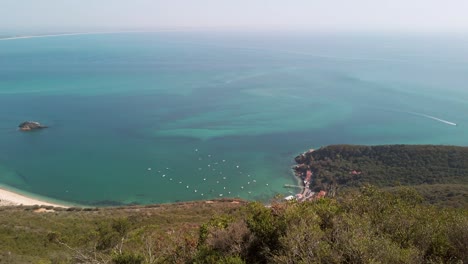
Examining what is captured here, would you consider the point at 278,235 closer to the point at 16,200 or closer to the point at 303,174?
the point at 16,200

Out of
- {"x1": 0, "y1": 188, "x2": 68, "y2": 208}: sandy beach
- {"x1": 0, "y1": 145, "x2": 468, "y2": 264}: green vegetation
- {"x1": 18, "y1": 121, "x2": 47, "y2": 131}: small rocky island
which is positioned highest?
{"x1": 0, "y1": 145, "x2": 468, "y2": 264}: green vegetation

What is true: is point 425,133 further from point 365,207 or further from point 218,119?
point 365,207

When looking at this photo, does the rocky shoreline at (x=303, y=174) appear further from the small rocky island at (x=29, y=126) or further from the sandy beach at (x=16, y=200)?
the small rocky island at (x=29, y=126)

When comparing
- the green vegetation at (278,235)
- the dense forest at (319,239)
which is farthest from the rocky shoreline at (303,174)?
the dense forest at (319,239)

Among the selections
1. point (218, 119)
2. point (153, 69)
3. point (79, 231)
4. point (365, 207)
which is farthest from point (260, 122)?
point (153, 69)

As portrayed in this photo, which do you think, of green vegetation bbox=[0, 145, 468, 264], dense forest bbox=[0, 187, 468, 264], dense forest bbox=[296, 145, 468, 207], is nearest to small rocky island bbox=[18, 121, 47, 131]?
green vegetation bbox=[0, 145, 468, 264]

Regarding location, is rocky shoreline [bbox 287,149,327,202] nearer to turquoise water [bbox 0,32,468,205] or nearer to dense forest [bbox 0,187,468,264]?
turquoise water [bbox 0,32,468,205]

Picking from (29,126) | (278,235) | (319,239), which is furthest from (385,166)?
(29,126)
